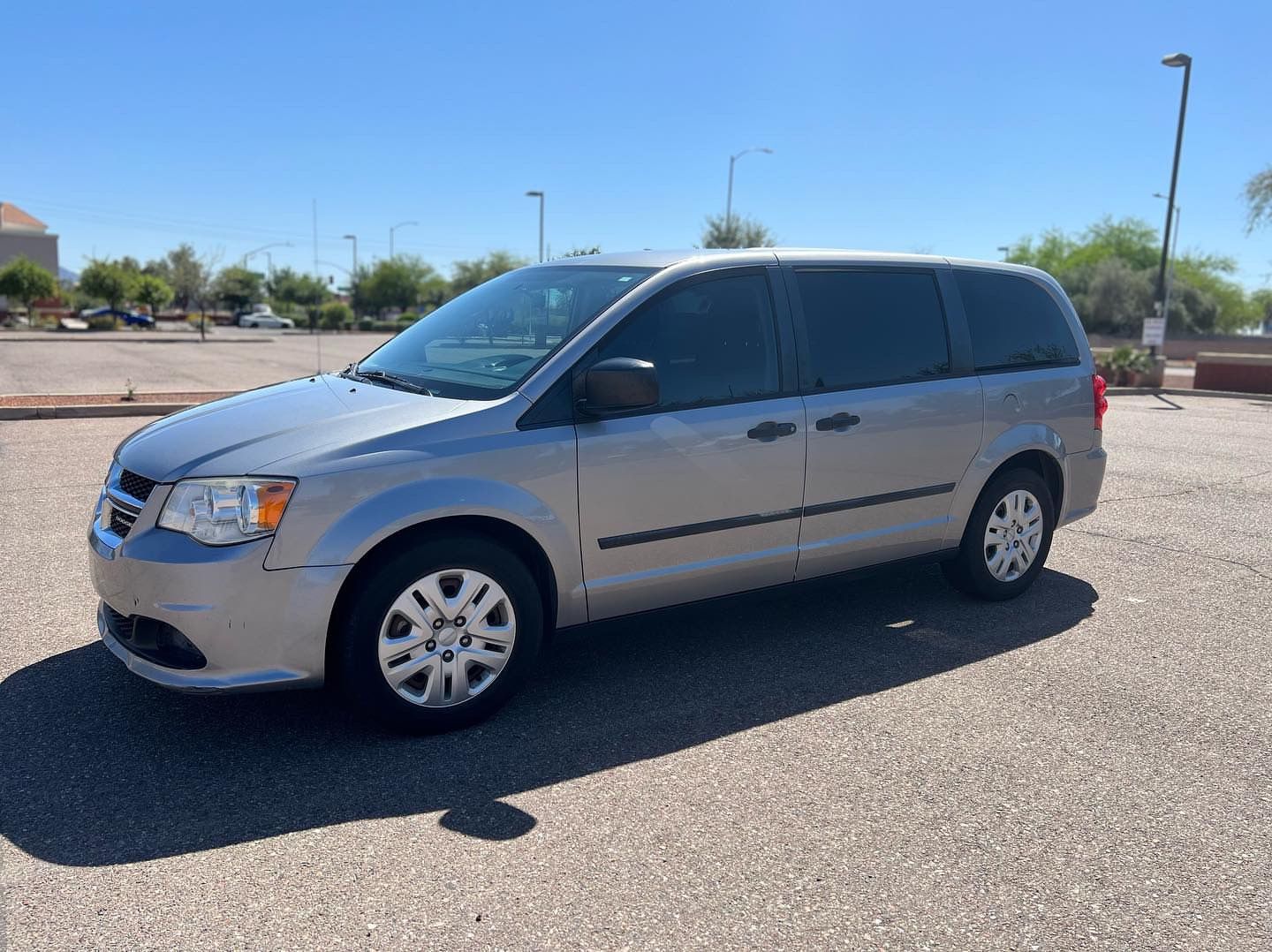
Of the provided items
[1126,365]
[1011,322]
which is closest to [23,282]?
[1126,365]

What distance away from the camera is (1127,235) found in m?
71.9

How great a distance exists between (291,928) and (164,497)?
1.65 m

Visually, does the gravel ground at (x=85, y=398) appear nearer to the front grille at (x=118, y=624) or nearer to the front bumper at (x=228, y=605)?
the front grille at (x=118, y=624)

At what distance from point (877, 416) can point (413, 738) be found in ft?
8.43

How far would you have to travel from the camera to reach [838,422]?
4.77m

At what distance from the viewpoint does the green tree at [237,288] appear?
229ft

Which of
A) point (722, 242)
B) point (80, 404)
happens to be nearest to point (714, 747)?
point (80, 404)

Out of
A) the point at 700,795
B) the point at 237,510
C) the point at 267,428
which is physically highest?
the point at 267,428

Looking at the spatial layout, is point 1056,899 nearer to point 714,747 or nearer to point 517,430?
point 714,747

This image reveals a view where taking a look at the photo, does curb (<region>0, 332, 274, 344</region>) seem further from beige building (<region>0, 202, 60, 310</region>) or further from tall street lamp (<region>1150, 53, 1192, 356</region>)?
beige building (<region>0, 202, 60, 310</region>)

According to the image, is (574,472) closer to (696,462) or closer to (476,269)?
(696,462)

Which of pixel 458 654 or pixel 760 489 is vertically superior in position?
pixel 760 489

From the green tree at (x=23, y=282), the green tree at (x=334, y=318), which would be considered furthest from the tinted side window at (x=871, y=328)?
the green tree at (x=334, y=318)

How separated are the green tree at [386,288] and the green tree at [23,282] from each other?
3346 cm
